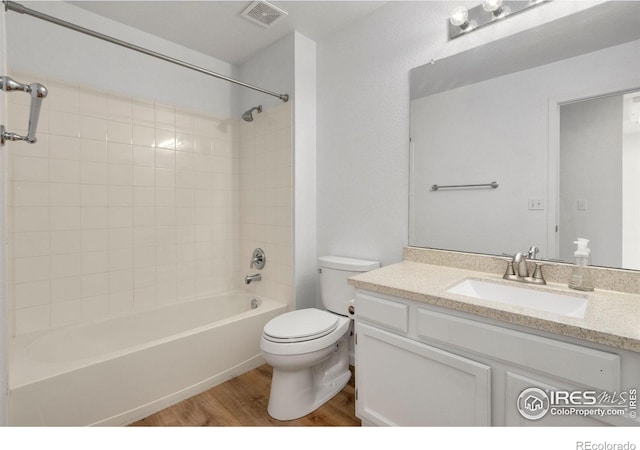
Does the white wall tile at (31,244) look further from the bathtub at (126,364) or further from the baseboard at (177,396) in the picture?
the baseboard at (177,396)

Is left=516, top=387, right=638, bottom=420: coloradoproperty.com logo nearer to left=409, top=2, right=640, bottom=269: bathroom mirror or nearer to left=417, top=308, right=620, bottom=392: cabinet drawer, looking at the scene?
left=417, top=308, right=620, bottom=392: cabinet drawer

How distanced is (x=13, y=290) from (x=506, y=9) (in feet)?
9.84

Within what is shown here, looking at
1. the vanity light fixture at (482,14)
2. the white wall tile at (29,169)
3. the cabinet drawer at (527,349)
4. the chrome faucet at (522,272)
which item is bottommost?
the cabinet drawer at (527,349)

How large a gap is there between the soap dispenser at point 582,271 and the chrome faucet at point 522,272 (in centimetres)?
11

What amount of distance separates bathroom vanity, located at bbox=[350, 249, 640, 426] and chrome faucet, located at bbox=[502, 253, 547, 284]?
5 cm

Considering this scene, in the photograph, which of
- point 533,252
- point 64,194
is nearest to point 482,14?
point 533,252

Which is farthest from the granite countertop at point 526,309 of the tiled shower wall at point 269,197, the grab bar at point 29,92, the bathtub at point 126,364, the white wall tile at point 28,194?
the white wall tile at point 28,194

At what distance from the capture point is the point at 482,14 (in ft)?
4.90

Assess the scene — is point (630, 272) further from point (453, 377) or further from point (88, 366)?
point (88, 366)

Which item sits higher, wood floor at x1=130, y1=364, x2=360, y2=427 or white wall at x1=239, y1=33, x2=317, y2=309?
white wall at x1=239, y1=33, x2=317, y2=309

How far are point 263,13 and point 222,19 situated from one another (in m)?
0.29

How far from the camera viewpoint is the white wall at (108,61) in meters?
1.72

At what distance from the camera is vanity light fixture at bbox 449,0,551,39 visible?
139 centimetres

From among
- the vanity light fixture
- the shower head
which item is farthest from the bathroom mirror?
the shower head
